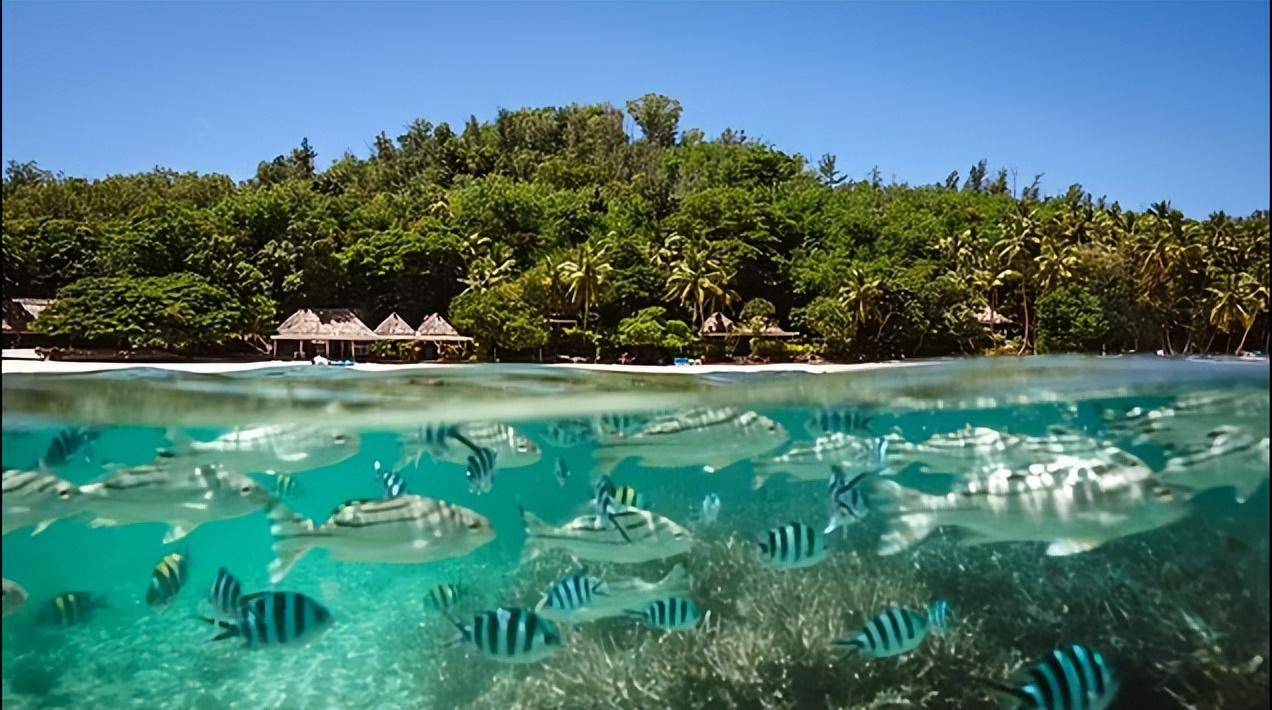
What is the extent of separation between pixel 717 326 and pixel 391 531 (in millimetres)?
38009

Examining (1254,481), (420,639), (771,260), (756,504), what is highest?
(771,260)

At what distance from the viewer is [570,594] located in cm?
616

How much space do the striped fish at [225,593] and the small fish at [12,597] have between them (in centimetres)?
118

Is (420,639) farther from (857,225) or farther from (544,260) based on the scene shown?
(857,225)

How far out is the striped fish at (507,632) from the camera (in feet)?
18.0

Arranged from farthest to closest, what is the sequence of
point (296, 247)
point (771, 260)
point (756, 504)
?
point (771, 260)
point (296, 247)
point (756, 504)

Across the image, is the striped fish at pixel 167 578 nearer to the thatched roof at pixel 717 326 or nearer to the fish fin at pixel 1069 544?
the fish fin at pixel 1069 544

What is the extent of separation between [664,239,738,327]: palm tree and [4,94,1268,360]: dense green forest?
110 mm

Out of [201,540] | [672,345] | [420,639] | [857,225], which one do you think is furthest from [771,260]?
[420,639]

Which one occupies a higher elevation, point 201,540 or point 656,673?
point 656,673

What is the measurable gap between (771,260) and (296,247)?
25.2 m

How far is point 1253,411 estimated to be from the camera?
15.2 feet

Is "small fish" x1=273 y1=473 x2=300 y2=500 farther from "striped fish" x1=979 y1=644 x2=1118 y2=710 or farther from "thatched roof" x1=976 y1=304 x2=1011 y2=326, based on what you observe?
"thatched roof" x1=976 y1=304 x2=1011 y2=326

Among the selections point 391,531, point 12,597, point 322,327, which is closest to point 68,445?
point 12,597
